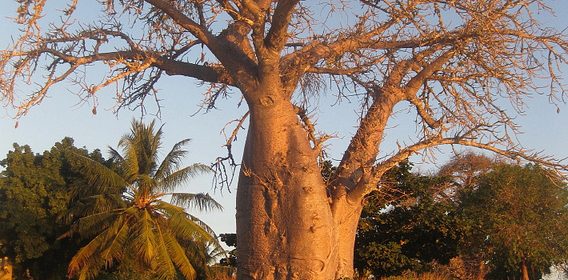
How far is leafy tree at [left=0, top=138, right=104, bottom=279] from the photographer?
2144 centimetres

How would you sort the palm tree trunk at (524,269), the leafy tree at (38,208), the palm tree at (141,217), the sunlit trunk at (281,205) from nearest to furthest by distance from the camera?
the sunlit trunk at (281,205), the palm tree at (141,217), the leafy tree at (38,208), the palm tree trunk at (524,269)

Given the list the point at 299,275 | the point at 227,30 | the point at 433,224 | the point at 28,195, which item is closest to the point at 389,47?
the point at 227,30

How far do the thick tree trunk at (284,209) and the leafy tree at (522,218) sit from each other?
58.6 feet

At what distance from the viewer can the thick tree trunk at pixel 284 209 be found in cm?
573

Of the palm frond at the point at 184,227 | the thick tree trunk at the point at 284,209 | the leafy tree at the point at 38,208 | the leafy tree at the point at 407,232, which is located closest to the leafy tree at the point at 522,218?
the leafy tree at the point at 407,232

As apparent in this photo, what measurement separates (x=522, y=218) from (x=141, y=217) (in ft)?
40.4

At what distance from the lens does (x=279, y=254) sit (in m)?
5.72

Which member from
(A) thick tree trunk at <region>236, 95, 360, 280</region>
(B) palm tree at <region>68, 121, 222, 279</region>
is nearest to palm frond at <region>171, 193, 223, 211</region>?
(B) palm tree at <region>68, 121, 222, 279</region>

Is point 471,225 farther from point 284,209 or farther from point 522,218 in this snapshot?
point 284,209

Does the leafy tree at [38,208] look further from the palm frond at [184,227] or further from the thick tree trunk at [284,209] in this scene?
the thick tree trunk at [284,209]

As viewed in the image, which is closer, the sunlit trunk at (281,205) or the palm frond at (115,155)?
the sunlit trunk at (281,205)

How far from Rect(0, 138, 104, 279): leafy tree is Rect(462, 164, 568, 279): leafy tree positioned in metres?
12.2

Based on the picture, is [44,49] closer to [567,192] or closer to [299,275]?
[299,275]

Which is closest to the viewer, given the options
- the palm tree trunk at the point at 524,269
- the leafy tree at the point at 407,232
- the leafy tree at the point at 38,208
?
the leafy tree at the point at 407,232
